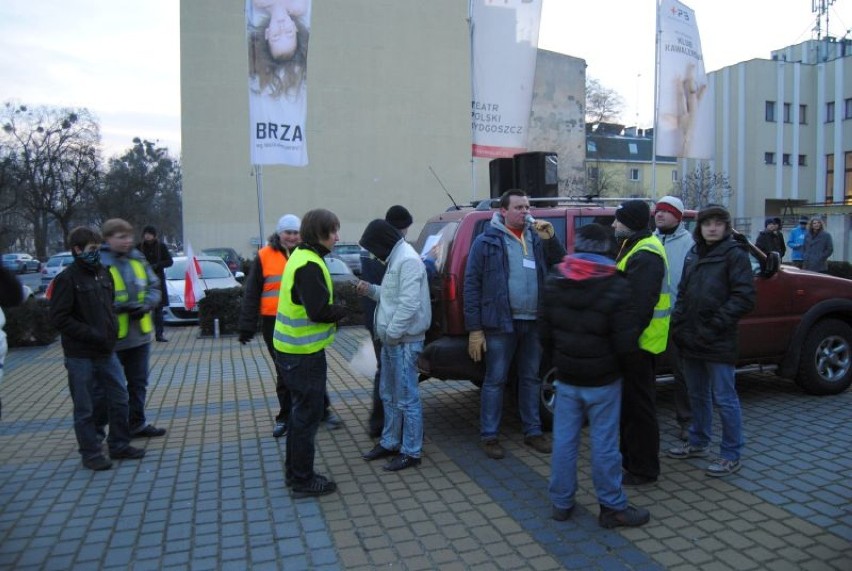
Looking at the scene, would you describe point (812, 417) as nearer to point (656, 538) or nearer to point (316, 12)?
point (656, 538)

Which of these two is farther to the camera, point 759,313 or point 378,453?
point 759,313

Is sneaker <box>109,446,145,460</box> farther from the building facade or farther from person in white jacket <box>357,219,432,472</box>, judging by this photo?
the building facade

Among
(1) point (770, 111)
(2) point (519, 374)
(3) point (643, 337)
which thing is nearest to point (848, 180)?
(1) point (770, 111)

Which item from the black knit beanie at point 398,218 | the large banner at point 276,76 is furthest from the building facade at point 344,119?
the black knit beanie at point 398,218

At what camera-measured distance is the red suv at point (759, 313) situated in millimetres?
5293

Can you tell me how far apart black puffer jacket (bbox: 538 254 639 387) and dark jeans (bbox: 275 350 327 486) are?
164 centimetres

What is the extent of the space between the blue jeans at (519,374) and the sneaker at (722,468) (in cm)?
129

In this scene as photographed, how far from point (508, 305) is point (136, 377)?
3.35 metres

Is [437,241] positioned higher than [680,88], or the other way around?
[680,88]

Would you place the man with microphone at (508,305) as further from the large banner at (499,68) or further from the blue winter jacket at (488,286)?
the large banner at (499,68)

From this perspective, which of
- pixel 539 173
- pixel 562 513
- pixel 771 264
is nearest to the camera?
pixel 562 513

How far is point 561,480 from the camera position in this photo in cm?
396

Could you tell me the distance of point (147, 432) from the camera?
586 centimetres

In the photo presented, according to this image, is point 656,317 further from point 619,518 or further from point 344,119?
point 344,119
